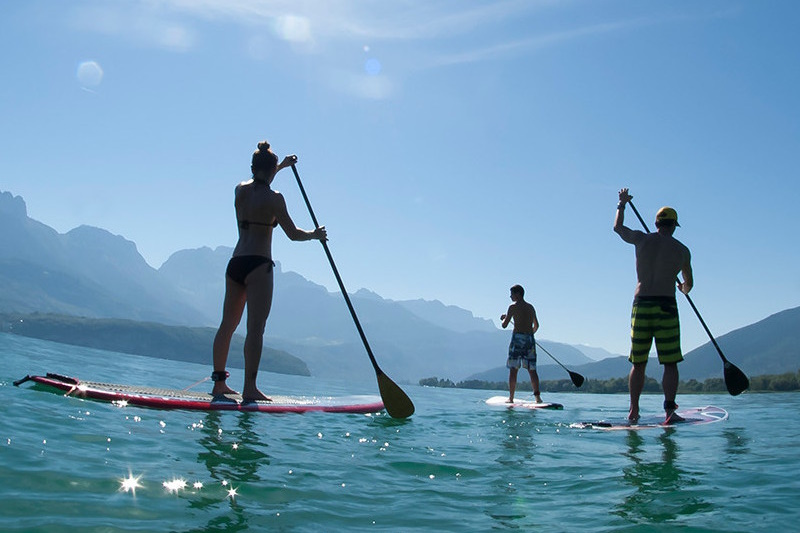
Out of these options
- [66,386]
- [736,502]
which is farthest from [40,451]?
[736,502]

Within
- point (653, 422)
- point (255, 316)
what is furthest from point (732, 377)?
point (255, 316)

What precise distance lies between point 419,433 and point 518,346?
825 cm

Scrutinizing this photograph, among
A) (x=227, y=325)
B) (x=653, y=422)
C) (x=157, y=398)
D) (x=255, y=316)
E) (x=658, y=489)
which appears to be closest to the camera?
(x=658, y=489)

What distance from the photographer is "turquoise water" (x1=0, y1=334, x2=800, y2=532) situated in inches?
125

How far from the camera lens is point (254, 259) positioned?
7.98 meters

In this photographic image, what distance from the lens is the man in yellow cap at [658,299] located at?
8484 millimetres

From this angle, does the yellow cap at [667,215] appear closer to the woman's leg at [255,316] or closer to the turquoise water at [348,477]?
the turquoise water at [348,477]

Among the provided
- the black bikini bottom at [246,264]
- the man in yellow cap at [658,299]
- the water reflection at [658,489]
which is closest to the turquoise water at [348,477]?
the water reflection at [658,489]

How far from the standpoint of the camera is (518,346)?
48.8 feet

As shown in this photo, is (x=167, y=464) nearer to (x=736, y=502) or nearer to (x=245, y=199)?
(x=736, y=502)

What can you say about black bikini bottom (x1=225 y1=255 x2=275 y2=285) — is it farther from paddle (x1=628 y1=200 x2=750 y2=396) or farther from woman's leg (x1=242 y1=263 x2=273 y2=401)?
paddle (x1=628 y1=200 x2=750 y2=396)

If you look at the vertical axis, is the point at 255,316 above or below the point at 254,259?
below

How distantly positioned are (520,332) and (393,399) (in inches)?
313

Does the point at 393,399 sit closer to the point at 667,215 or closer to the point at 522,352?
the point at 667,215
